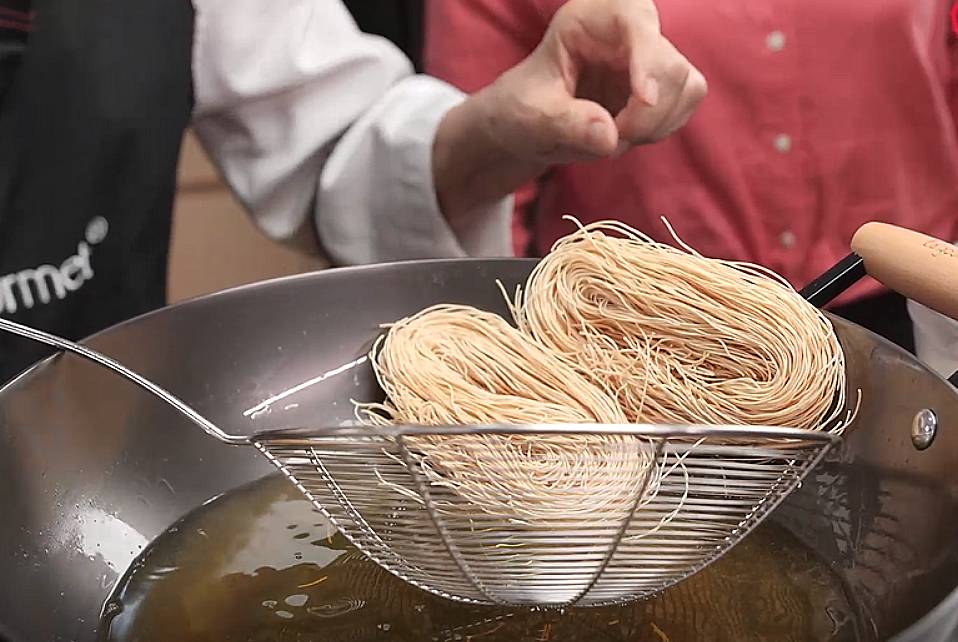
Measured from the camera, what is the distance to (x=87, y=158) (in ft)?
1.86

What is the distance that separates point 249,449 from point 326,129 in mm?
274

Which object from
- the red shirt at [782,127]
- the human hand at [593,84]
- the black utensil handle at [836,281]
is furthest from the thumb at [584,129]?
the red shirt at [782,127]

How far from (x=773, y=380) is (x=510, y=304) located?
125 mm

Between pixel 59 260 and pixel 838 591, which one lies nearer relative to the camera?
pixel 838 591

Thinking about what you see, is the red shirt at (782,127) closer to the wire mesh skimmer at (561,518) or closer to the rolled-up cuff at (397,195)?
the rolled-up cuff at (397,195)

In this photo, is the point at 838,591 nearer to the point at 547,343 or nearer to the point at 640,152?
the point at 547,343

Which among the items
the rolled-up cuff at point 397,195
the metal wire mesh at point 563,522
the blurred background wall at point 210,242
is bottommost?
the blurred background wall at point 210,242

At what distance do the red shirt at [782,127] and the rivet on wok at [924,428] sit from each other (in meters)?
0.33

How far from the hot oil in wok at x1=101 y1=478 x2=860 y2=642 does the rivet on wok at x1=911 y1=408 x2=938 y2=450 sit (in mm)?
58

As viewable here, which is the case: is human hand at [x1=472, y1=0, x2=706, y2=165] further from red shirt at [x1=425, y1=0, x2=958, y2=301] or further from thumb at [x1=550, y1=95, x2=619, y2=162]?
red shirt at [x1=425, y1=0, x2=958, y2=301]

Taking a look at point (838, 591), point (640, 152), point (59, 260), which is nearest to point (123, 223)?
point (59, 260)

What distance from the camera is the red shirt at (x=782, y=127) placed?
0.66 m

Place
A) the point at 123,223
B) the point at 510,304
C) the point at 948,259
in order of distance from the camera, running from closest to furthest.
A: the point at 948,259, the point at 510,304, the point at 123,223

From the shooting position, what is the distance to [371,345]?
472mm
